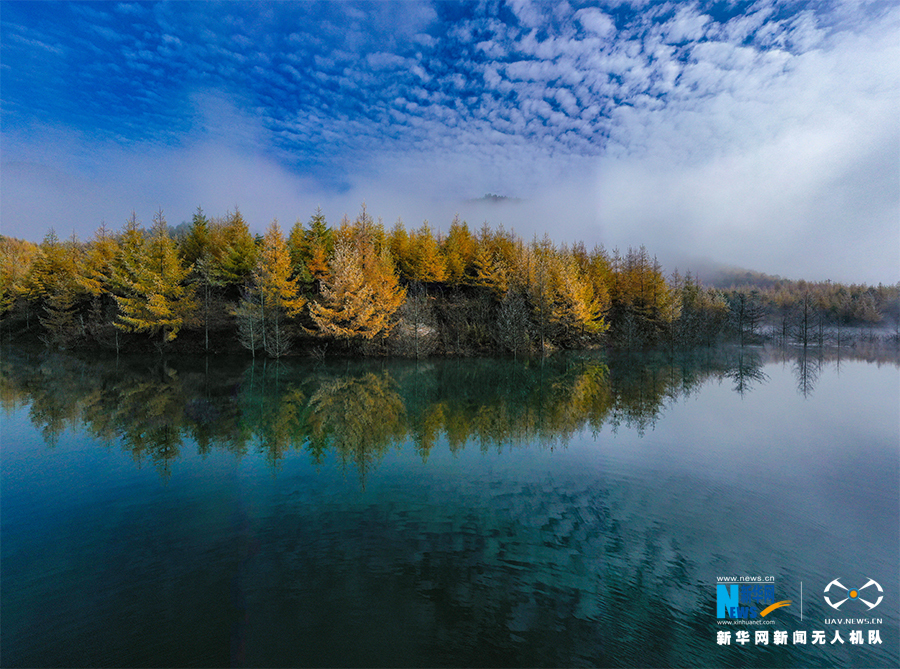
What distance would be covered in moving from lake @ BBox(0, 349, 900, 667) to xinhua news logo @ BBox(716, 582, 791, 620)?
0.10 feet

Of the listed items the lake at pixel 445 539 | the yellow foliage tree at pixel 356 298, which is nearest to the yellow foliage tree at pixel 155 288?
the yellow foliage tree at pixel 356 298

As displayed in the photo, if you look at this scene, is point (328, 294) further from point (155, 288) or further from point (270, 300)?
point (155, 288)

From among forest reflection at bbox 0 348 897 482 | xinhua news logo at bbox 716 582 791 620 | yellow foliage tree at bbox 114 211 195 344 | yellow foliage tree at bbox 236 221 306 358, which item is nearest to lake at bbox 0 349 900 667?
xinhua news logo at bbox 716 582 791 620

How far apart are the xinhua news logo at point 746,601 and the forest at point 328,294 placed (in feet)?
107

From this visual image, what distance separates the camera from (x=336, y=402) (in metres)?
18.8

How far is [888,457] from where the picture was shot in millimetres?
11719

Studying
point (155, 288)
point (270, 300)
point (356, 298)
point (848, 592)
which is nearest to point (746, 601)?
point (848, 592)

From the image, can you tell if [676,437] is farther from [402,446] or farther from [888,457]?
[402,446]

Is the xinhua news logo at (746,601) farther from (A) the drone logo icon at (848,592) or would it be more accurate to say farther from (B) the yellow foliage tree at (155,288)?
(B) the yellow foliage tree at (155,288)

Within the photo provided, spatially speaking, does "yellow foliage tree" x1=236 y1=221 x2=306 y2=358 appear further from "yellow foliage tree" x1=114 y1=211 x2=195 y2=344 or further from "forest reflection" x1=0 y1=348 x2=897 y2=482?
"yellow foliage tree" x1=114 y1=211 x2=195 y2=344

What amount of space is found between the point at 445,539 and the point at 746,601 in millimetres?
4708

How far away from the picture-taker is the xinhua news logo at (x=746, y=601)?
5438 mm

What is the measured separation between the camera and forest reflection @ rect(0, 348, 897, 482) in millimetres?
12812

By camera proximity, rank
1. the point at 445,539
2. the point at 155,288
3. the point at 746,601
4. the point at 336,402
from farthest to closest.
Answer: the point at 155,288 < the point at 336,402 < the point at 445,539 < the point at 746,601
